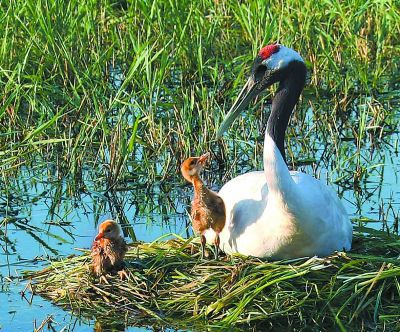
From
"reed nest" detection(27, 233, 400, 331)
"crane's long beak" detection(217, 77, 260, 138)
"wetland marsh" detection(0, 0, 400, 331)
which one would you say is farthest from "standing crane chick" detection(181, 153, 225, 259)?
"wetland marsh" detection(0, 0, 400, 331)

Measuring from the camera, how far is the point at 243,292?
710 cm

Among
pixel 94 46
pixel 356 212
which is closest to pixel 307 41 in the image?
pixel 94 46

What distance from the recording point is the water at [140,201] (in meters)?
8.18

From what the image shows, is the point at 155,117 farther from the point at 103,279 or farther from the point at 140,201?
→ the point at 103,279

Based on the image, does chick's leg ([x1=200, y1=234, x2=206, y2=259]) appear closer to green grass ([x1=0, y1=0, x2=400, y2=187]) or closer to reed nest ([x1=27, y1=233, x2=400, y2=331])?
reed nest ([x1=27, y1=233, x2=400, y2=331])

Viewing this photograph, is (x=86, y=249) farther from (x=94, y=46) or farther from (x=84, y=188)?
(x=94, y=46)

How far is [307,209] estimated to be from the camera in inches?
286

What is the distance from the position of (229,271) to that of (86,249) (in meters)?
1.03

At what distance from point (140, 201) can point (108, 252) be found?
66.0 inches

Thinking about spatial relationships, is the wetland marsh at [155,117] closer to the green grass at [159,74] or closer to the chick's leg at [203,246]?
the green grass at [159,74]

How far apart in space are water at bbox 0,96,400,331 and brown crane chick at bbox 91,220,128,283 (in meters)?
0.36

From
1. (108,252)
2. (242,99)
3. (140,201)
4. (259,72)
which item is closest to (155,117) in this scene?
(140,201)

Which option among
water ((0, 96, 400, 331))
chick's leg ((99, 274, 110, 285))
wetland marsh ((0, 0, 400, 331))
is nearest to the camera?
chick's leg ((99, 274, 110, 285))

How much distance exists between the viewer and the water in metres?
8.18
